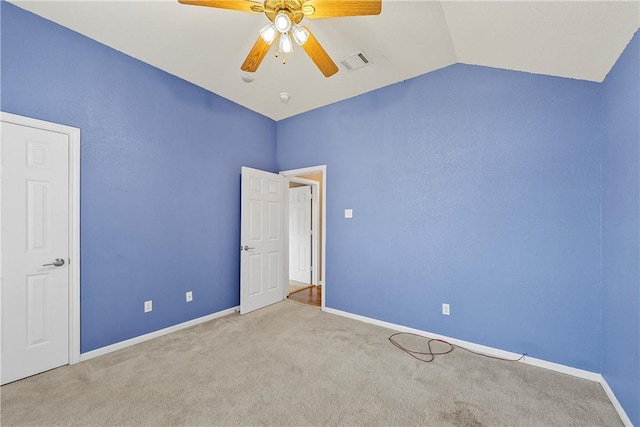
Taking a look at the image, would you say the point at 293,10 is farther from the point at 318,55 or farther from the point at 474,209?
the point at 474,209

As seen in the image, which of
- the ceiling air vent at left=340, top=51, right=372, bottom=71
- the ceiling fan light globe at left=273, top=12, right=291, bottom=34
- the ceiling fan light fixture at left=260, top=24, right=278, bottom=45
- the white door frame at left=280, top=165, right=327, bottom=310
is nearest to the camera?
the ceiling fan light globe at left=273, top=12, right=291, bottom=34

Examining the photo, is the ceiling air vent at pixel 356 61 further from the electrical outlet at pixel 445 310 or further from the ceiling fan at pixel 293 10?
the electrical outlet at pixel 445 310

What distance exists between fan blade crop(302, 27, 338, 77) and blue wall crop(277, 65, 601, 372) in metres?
1.34

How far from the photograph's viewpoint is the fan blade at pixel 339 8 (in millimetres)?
1564

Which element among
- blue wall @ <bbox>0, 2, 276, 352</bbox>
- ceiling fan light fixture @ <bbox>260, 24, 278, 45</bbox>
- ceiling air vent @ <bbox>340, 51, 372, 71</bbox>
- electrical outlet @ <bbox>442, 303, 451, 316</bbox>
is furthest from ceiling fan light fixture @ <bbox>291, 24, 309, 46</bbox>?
electrical outlet @ <bbox>442, 303, 451, 316</bbox>

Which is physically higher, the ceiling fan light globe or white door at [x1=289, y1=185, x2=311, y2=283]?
the ceiling fan light globe

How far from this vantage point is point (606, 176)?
2016 mm

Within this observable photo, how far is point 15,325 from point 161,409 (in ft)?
4.60

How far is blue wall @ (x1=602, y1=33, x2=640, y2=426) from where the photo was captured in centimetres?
158

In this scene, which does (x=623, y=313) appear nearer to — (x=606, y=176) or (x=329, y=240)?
(x=606, y=176)

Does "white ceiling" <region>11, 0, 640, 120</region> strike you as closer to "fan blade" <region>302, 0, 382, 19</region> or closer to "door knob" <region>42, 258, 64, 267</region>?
"fan blade" <region>302, 0, 382, 19</region>

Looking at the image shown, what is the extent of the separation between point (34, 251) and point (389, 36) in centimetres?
351

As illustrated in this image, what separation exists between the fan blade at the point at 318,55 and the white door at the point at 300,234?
10.3 ft

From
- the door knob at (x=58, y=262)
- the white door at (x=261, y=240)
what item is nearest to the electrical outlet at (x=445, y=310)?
the white door at (x=261, y=240)
